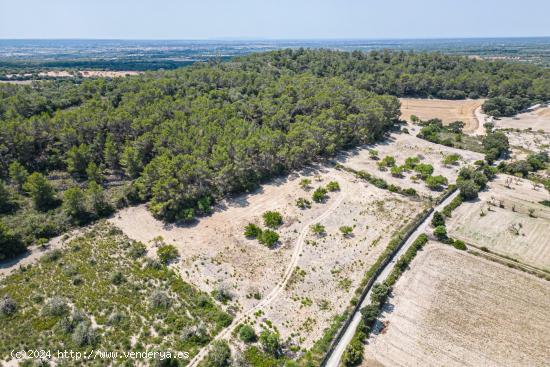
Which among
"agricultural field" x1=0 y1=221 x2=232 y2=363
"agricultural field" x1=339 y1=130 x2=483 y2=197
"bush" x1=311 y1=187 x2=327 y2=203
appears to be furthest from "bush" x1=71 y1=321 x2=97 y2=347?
"agricultural field" x1=339 y1=130 x2=483 y2=197

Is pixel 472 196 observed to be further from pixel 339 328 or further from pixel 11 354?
pixel 11 354

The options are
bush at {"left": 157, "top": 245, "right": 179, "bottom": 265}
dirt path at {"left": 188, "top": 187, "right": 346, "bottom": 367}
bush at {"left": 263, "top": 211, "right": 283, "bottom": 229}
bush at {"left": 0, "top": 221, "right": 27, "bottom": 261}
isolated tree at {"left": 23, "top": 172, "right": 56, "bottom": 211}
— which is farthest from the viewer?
isolated tree at {"left": 23, "top": 172, "right": 56, "bottom": 211}

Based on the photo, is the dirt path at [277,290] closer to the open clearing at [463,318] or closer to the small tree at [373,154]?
the open clearing at [463,318]

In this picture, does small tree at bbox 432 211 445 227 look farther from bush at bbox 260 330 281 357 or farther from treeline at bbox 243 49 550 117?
treeline at bbox 243 49 550 117

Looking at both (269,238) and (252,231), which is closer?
(269,238)

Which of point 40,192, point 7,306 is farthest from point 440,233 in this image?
point 40,192

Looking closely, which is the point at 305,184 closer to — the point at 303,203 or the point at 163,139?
the point at 303,203

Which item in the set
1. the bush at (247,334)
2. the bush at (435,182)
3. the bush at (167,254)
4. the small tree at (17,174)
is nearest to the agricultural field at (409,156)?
the bush at (435,182)
